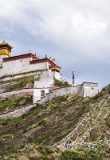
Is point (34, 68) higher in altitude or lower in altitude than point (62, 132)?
higher

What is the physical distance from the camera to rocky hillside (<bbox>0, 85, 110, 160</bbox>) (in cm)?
1689

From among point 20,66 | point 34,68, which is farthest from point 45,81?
point 20,66

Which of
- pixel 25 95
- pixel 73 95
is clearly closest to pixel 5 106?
pixel 25 95

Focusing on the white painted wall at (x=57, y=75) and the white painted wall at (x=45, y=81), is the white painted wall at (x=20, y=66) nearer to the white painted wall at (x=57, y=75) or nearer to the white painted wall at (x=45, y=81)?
the white painted wall at (x=57, y=75)

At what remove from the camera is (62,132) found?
24188 mm

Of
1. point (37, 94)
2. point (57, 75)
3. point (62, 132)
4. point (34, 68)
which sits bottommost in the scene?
point (62, 132)

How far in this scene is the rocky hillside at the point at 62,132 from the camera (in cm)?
1689

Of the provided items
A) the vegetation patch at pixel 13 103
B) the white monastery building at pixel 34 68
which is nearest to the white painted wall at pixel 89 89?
the white monastery building at pixel 34 68

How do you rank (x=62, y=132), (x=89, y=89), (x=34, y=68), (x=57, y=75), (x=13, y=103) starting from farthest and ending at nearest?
(x=34, y=68) < (x=57, y=75) < (x=13, y=103) < (x=89, y=89) < (x=62, y=132)

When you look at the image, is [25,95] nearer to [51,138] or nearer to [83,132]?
[51,138]

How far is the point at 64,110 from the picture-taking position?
31.6 metres

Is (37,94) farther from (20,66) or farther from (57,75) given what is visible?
(20,66)

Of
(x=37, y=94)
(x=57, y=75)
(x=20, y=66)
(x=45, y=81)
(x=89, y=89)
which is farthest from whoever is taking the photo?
(x=20, y=66)

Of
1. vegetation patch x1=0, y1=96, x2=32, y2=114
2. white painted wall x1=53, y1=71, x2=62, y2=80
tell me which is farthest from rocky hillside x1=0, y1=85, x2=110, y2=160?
white painted wall x1=53, y1=71, x2=62, y2=80
